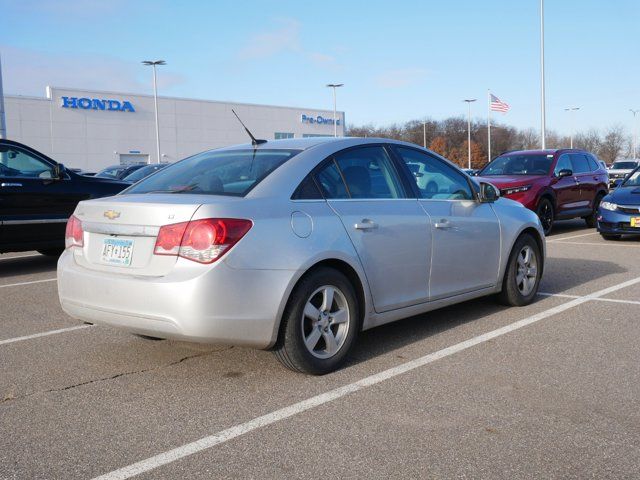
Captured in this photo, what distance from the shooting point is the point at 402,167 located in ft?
17.8

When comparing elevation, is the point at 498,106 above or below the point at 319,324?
above

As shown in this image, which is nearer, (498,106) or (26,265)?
(26,265)

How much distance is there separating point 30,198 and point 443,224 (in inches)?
245

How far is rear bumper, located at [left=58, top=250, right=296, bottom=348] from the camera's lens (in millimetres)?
3973

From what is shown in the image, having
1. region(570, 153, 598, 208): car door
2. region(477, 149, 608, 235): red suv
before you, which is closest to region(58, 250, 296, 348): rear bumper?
region(477, 149, 608, 235): red suv

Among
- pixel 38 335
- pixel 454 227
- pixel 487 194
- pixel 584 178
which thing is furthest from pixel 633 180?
pixel 38 335

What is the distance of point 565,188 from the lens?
→ 46.2 ft

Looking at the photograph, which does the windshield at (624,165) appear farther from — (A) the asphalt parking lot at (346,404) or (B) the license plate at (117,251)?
(B) the license plate at (117,251)

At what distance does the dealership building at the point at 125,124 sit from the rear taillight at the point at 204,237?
4342 cm

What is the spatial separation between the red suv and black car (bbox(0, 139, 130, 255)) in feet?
25.9

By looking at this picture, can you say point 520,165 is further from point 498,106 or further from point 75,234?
point 498,106

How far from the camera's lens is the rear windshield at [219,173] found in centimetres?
450

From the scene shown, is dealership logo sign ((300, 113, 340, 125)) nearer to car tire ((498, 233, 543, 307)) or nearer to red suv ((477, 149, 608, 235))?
red suv ((477, 149, 608, 235))

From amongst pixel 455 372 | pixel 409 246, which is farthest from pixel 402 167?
pixel 455 372
